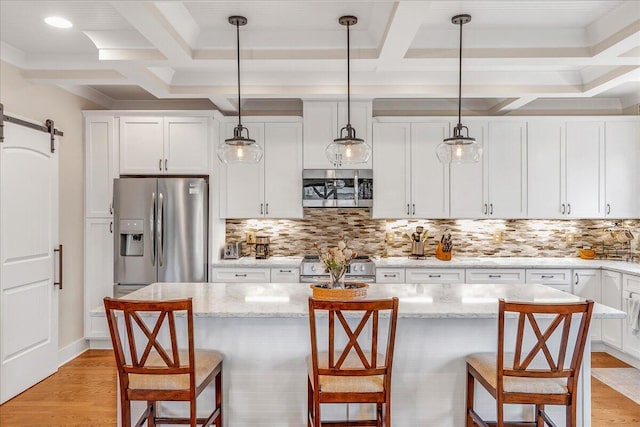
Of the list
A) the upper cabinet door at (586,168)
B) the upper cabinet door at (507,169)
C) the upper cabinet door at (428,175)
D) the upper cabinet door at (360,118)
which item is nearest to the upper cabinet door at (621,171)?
the upper cabinet door at (586,168)

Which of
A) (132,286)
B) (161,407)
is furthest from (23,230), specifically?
(161,407)

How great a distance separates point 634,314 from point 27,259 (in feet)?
17.6

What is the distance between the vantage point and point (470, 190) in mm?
4988

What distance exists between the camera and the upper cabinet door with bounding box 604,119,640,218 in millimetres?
4941

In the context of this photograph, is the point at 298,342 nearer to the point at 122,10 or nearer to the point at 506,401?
the point at 506,401

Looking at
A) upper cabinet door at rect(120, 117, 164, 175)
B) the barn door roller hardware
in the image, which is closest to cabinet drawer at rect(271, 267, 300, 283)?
upper cabinet door at rect(120, 117, 164, 175)

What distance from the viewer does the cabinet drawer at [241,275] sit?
15.4 ft

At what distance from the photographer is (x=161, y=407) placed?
8.86 feet

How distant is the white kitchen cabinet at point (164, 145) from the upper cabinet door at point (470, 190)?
8.71ft

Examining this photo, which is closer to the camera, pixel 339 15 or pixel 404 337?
pixel 404 337

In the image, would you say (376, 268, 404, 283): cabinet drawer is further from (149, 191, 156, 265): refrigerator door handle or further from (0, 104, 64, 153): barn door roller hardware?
(0, 104, 64, 153): barn door roller hardware

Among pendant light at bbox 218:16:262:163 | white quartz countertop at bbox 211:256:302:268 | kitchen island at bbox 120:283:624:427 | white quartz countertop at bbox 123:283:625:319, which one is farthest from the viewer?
white quartz countertop at bbox 211:256:302:268

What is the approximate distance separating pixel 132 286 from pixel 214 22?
8.87ft

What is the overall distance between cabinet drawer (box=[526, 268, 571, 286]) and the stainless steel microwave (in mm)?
1842
